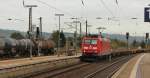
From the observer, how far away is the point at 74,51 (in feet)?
260

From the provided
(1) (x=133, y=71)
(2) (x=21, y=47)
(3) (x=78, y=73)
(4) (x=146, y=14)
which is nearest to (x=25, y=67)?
(3) (x=78, y=73)

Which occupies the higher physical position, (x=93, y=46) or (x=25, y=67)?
(x=93, y=46)

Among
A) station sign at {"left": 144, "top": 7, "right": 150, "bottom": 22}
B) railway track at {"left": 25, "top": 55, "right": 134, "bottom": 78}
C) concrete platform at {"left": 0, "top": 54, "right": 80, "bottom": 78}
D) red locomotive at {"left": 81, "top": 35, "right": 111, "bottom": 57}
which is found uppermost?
station sign at {"left": 144, "top": 7, "right": 150, "bottom": 22}

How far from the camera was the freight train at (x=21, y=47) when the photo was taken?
54700mm

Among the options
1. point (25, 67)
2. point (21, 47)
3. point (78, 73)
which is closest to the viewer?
point (25, 67)

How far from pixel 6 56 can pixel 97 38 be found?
14814mm

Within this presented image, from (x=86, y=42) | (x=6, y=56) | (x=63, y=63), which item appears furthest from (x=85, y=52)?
(x=6, y=56)

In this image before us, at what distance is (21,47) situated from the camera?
62375 millimetres

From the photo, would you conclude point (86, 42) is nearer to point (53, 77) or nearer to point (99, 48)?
point (99, 48)

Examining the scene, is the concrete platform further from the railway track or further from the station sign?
the station sign

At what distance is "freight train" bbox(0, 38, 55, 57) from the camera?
54.7 meters

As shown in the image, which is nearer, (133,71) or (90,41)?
(133,71)

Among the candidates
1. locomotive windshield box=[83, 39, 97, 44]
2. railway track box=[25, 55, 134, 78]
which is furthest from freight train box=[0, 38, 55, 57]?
railway track box=[25, 55, 134, 78]

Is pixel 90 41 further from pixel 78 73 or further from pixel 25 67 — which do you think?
pixel 25 67
